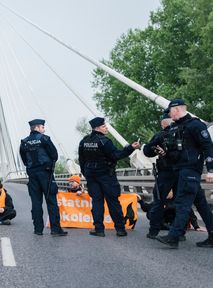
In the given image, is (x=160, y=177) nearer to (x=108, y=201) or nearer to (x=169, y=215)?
(x=108, y=201)

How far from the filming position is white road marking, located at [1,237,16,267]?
5.82m

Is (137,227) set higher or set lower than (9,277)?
lower

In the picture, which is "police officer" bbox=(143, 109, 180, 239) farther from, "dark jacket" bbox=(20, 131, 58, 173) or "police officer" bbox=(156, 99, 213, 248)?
"dark jacket" bbox=(20, 131, 58, 173)

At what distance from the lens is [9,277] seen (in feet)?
16.4

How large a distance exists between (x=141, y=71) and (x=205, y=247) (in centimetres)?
4141

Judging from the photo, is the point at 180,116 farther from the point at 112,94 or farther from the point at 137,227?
the point at 112,94

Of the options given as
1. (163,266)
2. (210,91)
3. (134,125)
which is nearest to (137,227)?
(163,266)

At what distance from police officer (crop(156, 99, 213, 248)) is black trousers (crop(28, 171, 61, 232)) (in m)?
2.15

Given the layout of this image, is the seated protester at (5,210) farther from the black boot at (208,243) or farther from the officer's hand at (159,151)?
the black boot at (208,243)

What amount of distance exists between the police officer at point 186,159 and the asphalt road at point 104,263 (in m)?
0.27

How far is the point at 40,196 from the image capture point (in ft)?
28.8

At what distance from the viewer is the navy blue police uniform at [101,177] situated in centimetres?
841

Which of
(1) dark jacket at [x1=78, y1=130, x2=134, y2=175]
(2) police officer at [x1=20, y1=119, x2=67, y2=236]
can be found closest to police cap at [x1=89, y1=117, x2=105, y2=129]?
(1) dark jacket at [x1=78, y1=130, x2=134, y2=175]

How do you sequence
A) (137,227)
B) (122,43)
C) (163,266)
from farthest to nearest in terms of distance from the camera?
(122,43), (137,227), (163,266)
